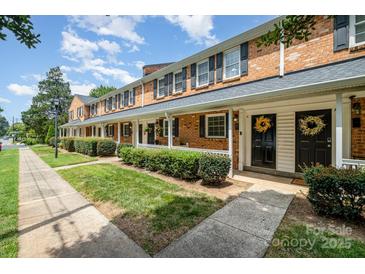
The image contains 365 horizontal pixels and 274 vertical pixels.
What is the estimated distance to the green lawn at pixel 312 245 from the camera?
263 cm

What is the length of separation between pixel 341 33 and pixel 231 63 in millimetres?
4134

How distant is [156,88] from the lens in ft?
44.5

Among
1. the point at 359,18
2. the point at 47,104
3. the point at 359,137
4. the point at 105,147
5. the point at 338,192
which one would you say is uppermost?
the point at 47,104

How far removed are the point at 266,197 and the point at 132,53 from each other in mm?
8423

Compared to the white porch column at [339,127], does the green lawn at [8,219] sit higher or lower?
lower

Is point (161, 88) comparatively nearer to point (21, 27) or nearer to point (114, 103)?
point (114, 103)

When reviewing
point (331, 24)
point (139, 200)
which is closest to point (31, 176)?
point (139, 200)

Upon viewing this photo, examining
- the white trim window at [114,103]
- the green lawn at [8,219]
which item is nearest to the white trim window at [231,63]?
the green lawn at [8,219]

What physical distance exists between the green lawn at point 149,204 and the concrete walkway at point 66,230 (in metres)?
0.26

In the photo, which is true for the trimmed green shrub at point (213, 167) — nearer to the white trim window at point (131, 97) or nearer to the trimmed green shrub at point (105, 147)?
the trimmed green shrub at point (105, 147)

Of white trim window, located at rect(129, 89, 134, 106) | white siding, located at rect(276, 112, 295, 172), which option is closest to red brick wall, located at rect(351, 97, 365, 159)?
white siding, located at rect(276, 112, 295, 172)

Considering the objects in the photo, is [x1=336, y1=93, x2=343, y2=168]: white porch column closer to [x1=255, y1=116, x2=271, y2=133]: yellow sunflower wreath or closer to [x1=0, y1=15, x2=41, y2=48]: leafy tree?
[x1=255, y1=116, x2=271, y2=133]: yellow sunflower wreath

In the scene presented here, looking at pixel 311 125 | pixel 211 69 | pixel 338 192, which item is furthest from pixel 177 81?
pixel 338 192

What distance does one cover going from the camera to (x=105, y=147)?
13.7m
